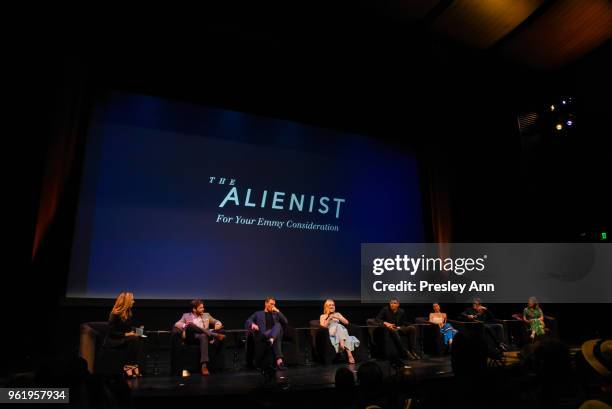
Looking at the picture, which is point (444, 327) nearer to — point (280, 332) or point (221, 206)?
point (280, 332)

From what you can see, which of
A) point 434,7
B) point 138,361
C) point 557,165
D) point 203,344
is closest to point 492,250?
point 557,165

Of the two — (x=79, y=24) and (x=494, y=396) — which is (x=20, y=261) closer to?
(x=79, y=24)

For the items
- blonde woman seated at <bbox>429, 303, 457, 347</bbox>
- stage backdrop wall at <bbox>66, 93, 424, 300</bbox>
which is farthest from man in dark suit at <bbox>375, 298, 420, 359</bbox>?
stage backdrop wall at <bbox>66, 93, 424, 300</bbox>

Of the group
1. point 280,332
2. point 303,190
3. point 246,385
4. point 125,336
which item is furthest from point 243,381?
point 303,190

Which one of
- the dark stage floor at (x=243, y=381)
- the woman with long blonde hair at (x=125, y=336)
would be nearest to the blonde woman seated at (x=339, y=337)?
the dark stage floor at (x=243, y=381)

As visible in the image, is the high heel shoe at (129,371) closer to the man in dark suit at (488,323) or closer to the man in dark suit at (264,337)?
the man in dark suit at (264,337)

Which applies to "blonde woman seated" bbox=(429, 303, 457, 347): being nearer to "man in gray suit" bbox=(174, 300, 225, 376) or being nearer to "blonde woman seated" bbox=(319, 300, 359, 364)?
"blonde woman seated" bbox=(319, 300, 359, 364)

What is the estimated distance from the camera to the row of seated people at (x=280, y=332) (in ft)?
14.6

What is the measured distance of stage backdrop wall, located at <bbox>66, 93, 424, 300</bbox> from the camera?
18.2 feet

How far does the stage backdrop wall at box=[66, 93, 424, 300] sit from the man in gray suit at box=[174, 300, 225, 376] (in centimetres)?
67

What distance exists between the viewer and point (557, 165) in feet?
25.4

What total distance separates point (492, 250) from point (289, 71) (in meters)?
4.52

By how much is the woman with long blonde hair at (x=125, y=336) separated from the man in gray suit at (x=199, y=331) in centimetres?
55

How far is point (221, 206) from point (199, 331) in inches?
71.8
